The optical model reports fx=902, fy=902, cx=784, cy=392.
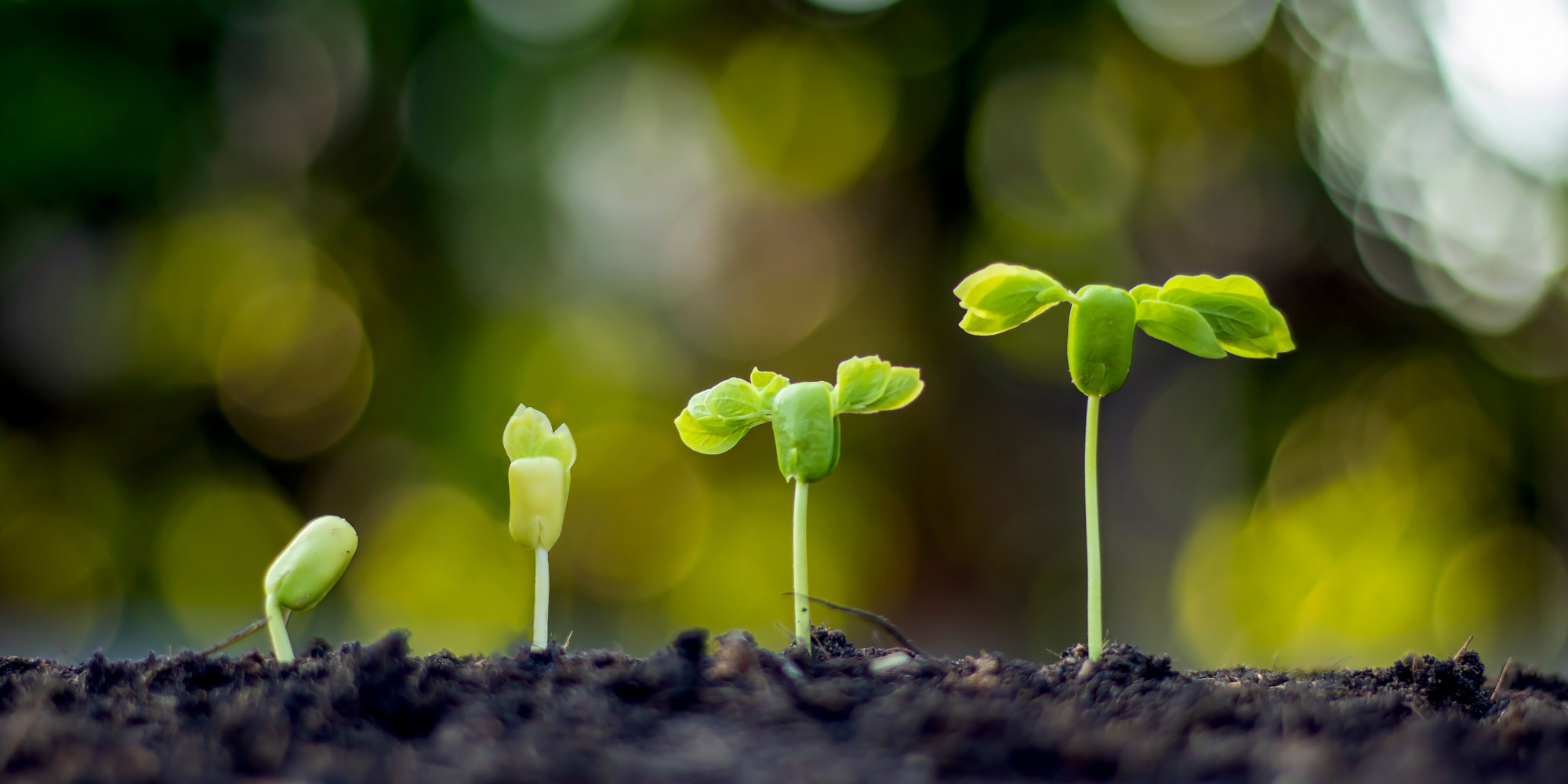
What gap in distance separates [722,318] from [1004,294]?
3.60m

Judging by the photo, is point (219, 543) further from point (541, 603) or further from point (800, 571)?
point (800, 571)

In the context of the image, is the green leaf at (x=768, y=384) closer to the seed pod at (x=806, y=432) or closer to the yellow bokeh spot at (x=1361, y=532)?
the seed pod at (x=806, y=432)

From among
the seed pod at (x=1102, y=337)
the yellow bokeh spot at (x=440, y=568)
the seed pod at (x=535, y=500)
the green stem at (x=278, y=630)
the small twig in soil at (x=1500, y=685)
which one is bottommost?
the small twig in soil at (x=1500, y=685)

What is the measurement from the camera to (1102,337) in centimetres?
70

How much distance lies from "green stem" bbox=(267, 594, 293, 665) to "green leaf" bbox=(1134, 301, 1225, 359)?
0.74m

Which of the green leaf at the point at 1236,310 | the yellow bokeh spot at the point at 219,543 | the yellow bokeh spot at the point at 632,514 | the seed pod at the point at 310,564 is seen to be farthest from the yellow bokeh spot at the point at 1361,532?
the yellow bokeh spot at the point at 219,543

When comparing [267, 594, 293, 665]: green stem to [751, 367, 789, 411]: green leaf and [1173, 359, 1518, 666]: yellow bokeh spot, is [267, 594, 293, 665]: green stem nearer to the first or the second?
[751, 367, 789, 411]: green leaf

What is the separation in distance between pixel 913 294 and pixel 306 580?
3465 mm

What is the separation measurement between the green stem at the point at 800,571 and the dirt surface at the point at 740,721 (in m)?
0.04

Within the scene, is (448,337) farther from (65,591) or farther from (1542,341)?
(1542,341)

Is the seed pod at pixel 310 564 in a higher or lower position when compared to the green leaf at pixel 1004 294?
lower

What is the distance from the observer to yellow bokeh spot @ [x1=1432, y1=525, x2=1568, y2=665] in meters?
3.87

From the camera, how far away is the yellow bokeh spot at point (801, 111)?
14.1 ft

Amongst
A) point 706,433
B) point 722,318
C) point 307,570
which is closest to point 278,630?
point 307,570
